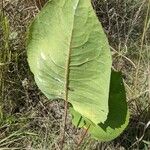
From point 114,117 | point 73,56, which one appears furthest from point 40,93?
point 73,56

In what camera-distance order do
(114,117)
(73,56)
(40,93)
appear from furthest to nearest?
(40,93)
(114,117)
(73,56)

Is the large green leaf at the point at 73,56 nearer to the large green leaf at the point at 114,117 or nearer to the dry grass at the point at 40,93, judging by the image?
the large green leaf at the point at 114,117

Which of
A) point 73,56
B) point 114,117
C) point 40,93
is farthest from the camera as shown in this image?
point 40,93

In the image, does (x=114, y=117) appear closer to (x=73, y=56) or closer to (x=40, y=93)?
(x=73, y=56)

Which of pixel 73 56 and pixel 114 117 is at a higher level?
pixel 73 56

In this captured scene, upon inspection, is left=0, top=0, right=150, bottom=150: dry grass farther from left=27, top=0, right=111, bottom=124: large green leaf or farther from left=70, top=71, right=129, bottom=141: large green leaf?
left=27, top=0, right=111, bottom=124: large green leaf

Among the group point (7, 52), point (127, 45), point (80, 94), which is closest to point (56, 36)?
point (80, 94)

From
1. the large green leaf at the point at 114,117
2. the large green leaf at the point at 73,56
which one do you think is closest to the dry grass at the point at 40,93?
the large green leaf at the point at 114,117
